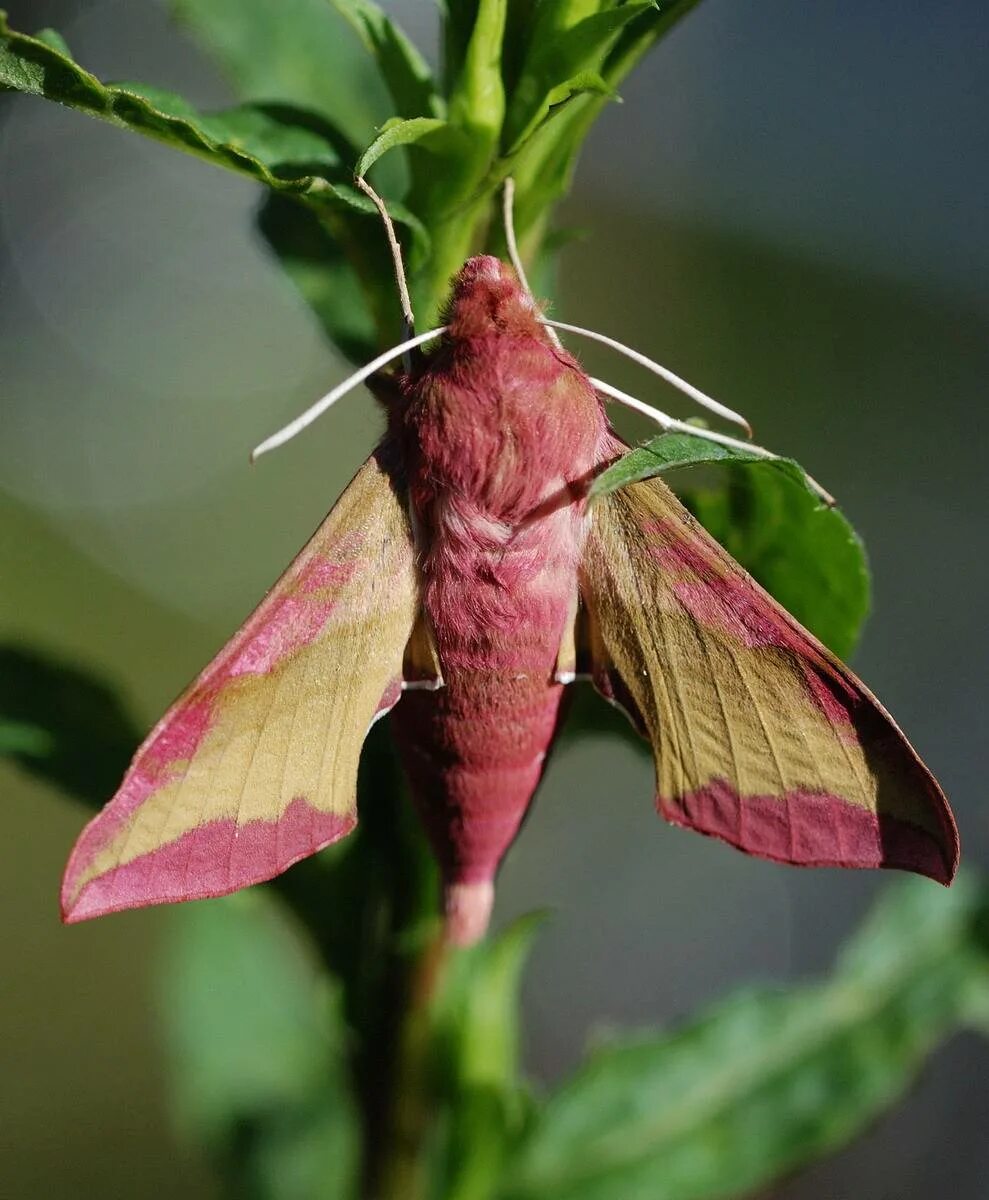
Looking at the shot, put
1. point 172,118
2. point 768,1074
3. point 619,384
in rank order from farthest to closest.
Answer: point 619,384 < point 768,1074 < point 172,118

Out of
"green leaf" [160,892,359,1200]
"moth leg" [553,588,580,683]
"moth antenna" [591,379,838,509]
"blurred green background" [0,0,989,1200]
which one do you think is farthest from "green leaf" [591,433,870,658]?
"blurred green background" [0,0,989,1200]

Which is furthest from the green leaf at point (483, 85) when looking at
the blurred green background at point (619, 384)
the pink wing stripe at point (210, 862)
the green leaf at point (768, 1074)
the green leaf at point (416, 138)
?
the blurred green background at point (619, 384)

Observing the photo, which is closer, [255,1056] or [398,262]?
[398,262]

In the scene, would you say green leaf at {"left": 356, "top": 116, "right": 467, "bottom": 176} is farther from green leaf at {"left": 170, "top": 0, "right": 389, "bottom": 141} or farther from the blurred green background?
the blurred green background

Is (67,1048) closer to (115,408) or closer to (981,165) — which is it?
(115,408)

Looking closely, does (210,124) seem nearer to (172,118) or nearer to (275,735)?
(172,118)

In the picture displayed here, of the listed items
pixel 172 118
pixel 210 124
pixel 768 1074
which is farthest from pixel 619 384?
pixel 172 118
